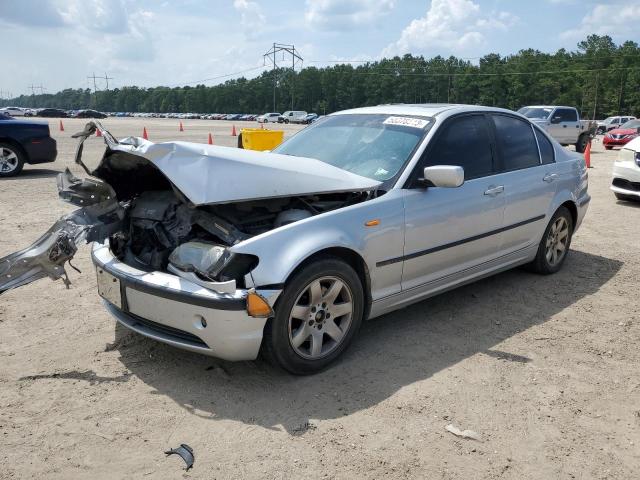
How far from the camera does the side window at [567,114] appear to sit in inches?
849

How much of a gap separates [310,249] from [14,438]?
1856mm

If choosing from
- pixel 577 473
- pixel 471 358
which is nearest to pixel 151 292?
pixel 471 358

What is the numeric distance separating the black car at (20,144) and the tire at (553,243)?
33.3 ft

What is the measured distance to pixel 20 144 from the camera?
37.6 feet

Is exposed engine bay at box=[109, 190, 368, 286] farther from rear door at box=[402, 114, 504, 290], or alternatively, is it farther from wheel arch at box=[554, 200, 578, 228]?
wheel arch at box=[554, 200, 578, 228]

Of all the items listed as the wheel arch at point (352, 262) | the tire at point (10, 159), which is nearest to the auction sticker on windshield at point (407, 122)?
the wheel arch at point (352, 262)

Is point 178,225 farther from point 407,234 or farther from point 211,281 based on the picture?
point 407,234

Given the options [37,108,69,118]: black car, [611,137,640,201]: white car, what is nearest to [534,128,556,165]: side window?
[611,137,640,201]: white car

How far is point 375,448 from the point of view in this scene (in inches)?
112

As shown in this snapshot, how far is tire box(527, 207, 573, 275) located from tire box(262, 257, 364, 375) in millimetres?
2562

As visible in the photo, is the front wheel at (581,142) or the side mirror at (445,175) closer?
the side mirror at (445,175)

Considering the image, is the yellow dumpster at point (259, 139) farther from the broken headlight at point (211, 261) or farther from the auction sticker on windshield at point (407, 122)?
the broken headlight at point (211, 261)

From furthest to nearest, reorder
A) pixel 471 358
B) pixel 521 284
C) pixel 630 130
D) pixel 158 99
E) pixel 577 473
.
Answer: pixel 158 99 < pixel 630 130 < pixel 521 284 < pixel 471 358 < pixel 577 473

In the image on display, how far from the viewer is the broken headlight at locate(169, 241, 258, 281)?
323cm
